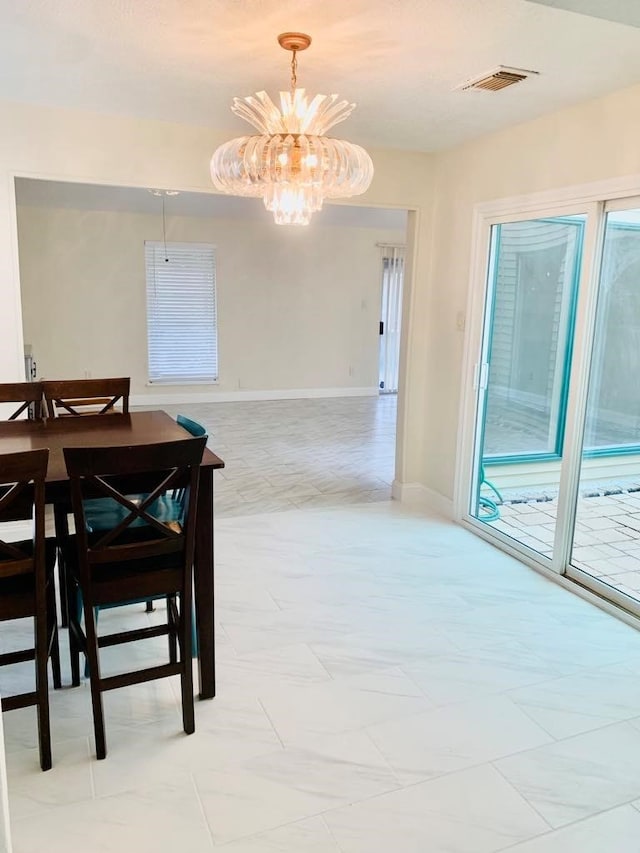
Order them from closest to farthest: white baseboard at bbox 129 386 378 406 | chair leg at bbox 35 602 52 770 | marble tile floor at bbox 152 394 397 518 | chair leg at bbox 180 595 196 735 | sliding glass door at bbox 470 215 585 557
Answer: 1. chair leg at bbox 35 602 52 770
2. chair leg at bbox 180 595 196 735
3. sliding glass door at bbox 470 215 585 557
4. marble tile floor at bbox 152 394 397 518
5. white baseboard at bbox 129 386 378 406

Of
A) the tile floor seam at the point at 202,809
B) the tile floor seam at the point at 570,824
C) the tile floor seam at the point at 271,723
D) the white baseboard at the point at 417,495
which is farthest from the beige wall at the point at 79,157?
the tile floor seam at the point at 570,824

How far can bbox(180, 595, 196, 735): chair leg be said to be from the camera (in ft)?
7.10

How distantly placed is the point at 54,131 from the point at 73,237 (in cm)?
484

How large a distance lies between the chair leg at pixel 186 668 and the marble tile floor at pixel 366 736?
0.07 m

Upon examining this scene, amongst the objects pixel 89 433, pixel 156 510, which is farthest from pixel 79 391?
pixel 156 510

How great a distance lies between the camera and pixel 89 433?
8.80 feet

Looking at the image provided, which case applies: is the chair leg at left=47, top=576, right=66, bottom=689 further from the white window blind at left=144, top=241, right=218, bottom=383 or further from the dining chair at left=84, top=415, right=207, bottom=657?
the white window blind at left=144, top=241, right=218, bottom=383

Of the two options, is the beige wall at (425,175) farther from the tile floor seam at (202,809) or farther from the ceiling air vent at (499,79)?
the tile floor seam at (202,809)

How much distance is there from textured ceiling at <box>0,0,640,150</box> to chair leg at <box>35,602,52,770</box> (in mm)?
2073

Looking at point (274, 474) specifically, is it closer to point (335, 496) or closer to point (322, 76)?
point (335, 496)

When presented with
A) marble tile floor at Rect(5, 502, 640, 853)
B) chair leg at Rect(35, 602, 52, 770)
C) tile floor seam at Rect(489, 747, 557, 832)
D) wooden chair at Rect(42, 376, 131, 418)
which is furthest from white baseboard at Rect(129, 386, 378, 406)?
tile floor seam at Rect(489, 747, 557, 832)

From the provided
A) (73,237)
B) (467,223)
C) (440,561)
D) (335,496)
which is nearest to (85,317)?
(73,237)

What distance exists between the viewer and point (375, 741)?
7.24 feet

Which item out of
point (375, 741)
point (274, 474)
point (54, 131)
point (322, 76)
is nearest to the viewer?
point (375, 741)
